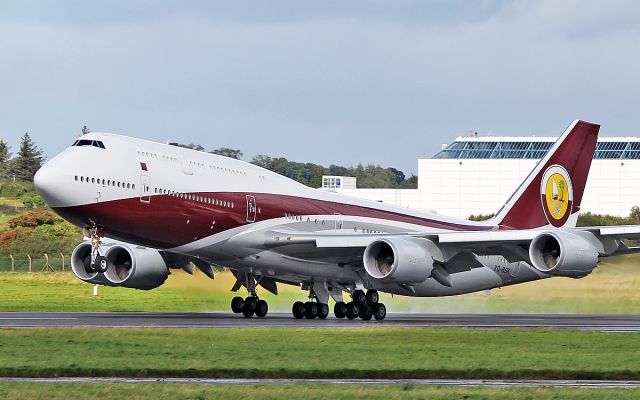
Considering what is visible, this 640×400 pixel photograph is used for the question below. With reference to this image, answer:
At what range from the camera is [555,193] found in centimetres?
5194

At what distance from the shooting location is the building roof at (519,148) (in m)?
113

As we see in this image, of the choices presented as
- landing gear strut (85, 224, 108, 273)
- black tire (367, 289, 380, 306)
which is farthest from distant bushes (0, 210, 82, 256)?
landing gear strut (85, 224, 108, 273)

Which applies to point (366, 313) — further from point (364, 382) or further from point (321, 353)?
point (364, 382)

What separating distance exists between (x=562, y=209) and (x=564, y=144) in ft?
9.21

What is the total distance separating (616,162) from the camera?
358 ft

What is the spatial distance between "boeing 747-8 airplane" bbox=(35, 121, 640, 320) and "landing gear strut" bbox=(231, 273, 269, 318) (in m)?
0.04

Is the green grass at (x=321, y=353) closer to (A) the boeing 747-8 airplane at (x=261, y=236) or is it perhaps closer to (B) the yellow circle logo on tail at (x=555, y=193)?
(A) the boeing 747-8 airplane at (x=261, y=236)

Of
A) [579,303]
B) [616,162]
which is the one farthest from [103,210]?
[616,162]

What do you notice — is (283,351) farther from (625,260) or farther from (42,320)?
(625,260)

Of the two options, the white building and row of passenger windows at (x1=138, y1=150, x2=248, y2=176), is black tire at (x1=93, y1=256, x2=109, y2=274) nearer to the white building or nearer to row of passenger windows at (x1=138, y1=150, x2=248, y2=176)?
row of passenger windows at (x1=138, y1=150, x2=248, y2=176)

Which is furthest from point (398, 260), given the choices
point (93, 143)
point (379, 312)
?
point (93, 143)

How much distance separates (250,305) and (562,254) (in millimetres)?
11537

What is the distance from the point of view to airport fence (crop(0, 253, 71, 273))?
6289cm

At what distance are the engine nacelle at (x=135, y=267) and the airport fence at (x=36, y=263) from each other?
58.1ft
